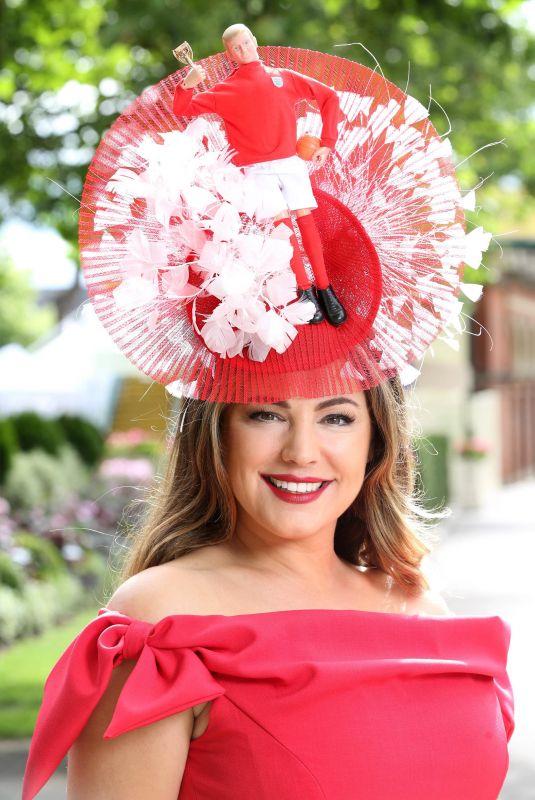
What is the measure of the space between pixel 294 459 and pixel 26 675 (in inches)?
233

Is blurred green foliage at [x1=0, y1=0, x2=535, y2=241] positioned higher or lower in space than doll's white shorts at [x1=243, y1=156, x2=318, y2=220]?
higher

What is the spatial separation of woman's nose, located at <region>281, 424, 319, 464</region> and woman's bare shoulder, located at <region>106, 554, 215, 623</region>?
0.96 ft

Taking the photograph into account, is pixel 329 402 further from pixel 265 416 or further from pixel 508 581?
pixel 508 581

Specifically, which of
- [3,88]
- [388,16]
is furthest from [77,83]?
[388,16]

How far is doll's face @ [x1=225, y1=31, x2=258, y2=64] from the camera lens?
2098 mm

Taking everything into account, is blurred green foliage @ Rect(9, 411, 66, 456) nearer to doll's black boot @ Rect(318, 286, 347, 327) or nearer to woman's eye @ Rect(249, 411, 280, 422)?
woman's eye @ Rect(249, 411, 280, 422)

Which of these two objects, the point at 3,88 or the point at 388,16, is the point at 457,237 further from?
the point at 3,88

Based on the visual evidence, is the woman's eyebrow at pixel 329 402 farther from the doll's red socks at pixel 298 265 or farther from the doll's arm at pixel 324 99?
the doll's arm at pixel 324 99

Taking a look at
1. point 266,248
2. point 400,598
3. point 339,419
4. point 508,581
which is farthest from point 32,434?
point 266,248

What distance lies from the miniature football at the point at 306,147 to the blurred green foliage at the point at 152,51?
18.6ft

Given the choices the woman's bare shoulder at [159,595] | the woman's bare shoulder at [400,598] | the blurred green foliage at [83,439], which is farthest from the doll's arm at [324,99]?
the blurred green foliage at [83,439]

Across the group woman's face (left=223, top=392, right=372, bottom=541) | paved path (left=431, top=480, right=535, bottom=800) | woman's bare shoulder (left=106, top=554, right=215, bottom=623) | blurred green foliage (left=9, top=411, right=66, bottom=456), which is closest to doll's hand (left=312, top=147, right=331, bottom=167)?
woman's face (left=223, top=392, right=372, bottom=541)

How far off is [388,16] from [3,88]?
3491 mm

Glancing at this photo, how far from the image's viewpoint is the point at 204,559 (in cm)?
241
